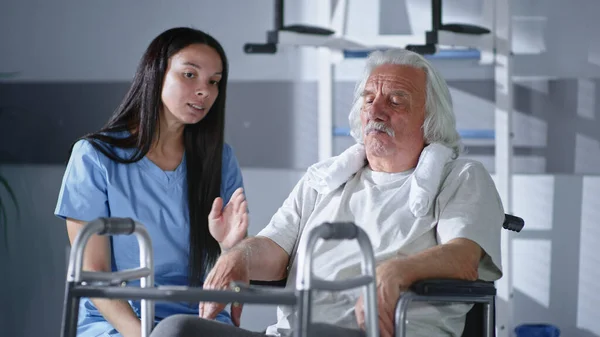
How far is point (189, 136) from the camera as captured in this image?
2582mm

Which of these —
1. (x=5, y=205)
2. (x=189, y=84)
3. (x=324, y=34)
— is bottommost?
(x=5, y=205)

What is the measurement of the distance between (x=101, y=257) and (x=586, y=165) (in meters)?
1.98

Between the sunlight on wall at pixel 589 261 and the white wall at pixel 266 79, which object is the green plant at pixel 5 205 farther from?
the sunlight on wall at pixel 589 261

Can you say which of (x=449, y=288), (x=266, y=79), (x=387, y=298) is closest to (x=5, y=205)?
(x=266, y=79)

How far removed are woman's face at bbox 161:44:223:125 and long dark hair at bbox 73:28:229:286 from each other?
2 cm

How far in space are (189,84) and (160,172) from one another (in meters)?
0.25

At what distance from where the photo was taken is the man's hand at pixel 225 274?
2.18 m

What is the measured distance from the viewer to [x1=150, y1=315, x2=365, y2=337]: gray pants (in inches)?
74.2

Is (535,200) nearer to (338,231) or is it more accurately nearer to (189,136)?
(189,136)

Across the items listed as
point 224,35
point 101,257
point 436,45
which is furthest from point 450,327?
point 224,35

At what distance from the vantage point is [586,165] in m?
3.50

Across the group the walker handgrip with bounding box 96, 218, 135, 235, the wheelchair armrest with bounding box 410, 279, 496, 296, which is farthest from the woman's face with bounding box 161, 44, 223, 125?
the wheelchair armrest with bounding box 410, 279, 496, 296

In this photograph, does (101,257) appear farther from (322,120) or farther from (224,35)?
(224,35)

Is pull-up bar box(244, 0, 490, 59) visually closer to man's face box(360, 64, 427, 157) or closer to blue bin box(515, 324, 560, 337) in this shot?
man's face box(360, 64, 427, 157)
